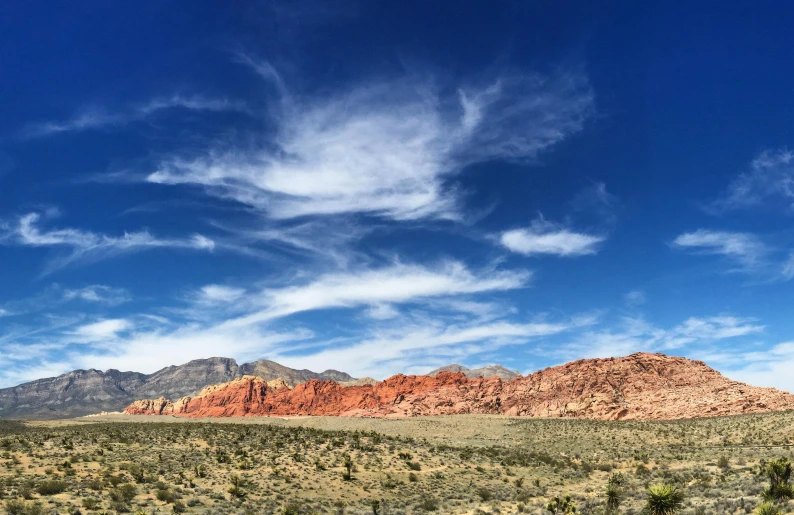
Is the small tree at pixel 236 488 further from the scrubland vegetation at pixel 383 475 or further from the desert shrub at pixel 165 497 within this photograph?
the desert shrub at pixel 165 497

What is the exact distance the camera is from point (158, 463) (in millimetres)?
34125

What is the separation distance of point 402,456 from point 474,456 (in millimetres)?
7674

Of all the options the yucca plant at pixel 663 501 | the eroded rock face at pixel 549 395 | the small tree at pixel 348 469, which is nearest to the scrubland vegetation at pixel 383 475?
the yucca plant at pixel 663 501

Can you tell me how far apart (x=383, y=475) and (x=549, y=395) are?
84.1 metres

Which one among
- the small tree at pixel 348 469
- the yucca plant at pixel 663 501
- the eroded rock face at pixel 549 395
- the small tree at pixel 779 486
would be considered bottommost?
the small tree at pixel 348 469

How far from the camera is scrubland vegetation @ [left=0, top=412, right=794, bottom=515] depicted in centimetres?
2397

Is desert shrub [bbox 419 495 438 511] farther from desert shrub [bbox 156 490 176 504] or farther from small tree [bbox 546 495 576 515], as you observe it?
desert shrub [bbox 156 490 176 504]

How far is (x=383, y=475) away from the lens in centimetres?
3525

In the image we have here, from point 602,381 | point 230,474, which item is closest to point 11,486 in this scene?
point 230,474

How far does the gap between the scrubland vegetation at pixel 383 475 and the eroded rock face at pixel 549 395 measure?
2648 cm

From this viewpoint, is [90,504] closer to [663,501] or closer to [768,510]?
[663,501]

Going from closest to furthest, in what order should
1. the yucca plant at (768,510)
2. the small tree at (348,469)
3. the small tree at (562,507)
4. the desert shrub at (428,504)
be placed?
1. the yucca plant at (768,510)
2. the small tree at (562,507)
3. the desert shrub at (428,504)
4. the small tree at (348,469)

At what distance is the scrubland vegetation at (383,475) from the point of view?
944 inches

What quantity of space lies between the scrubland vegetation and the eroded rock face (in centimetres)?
2648
